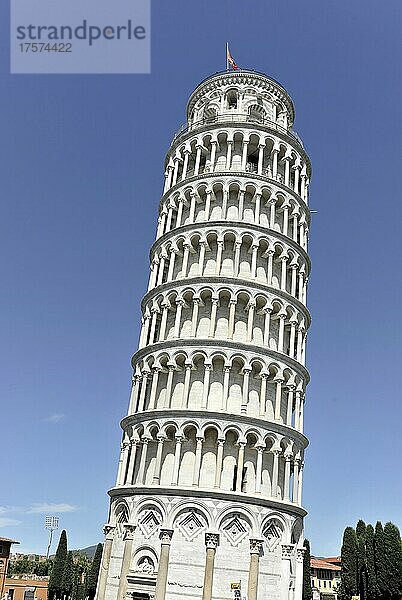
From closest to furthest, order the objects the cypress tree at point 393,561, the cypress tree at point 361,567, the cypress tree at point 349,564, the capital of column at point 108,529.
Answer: the capital of column at point 108,529, the cypress tree at point 393,561, the cypress tree at point 361,567, the cypress tree at point 349,564

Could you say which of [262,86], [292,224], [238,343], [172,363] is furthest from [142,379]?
[262,86]

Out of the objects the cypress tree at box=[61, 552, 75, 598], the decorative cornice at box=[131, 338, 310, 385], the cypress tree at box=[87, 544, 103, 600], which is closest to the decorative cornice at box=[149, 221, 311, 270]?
the decorative cornice at box=[131, 338, 310, 385]

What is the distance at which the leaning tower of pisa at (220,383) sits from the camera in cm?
2756

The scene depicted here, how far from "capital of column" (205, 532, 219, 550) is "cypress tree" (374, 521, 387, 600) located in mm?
37676

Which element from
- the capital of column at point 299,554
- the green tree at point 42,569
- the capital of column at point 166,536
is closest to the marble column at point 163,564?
the capital of column at point 166,536

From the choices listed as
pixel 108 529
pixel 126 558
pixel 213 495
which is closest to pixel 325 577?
pixel 108 529

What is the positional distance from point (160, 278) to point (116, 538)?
618 inches

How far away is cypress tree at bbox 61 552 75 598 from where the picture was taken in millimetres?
67812

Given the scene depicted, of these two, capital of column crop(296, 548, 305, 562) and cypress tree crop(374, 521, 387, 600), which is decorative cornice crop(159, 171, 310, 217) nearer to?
capital of column crop(296, 548, 305, 562)

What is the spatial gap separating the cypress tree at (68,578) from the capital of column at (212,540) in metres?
49.0

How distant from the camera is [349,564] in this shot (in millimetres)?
64188

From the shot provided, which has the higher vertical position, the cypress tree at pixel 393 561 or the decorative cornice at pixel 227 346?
the decorative cornice at pixel 227 346

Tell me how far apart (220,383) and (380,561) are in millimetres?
37756

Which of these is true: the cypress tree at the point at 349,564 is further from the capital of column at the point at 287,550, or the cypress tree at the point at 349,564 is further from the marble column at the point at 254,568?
the marble column at the point at 254,568
